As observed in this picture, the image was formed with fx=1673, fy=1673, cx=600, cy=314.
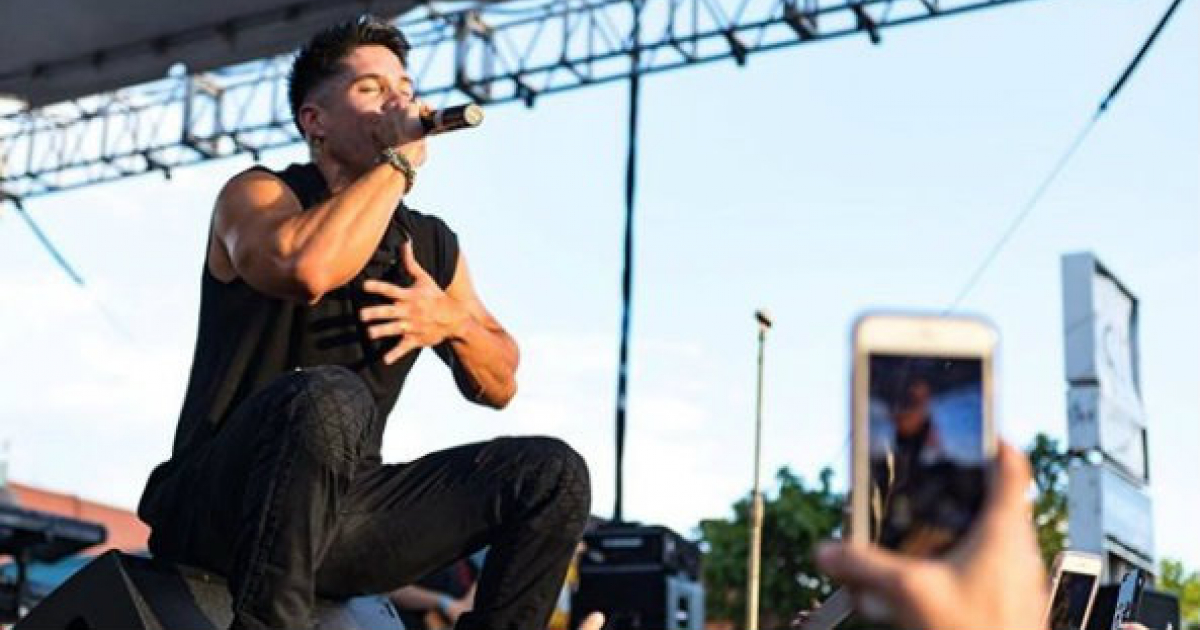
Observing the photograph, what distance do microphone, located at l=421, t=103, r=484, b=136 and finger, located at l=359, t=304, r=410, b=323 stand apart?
0.84 ft

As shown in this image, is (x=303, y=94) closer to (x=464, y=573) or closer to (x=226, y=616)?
(x=226, y=616)

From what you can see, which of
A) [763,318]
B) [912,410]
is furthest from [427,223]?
[763,318]

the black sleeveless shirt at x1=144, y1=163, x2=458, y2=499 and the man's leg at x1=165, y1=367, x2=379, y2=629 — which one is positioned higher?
the black sleeveless shirt at x1=144, y1=163, x2=458, y2=499

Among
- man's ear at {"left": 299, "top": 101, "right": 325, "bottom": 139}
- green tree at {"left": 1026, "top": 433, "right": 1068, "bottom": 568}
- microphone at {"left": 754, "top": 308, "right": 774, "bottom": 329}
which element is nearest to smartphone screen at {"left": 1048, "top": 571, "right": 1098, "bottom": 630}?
man's ear at {"left": 299, "top": 101, "right": 325, "bottom": 139}

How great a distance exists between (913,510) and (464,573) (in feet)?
24.0

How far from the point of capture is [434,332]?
2.51 m

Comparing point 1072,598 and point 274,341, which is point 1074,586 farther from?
point 274,341

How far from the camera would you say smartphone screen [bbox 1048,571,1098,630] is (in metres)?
3.20

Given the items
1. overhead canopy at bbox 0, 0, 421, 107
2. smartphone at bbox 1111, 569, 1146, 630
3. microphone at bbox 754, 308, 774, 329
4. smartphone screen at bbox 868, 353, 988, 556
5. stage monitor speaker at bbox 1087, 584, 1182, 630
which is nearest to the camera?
smartphone screen at bbox 868, 353, 988, 556

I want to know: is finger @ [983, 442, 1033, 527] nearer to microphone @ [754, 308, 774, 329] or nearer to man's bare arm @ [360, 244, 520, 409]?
man's bare arm @ [360, 244, 520, 409]

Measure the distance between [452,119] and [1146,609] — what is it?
7.66ft

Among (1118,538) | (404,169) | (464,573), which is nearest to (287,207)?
(404,169)

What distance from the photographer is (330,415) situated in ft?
A: 6.99

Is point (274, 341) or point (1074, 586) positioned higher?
point (274, 341)
